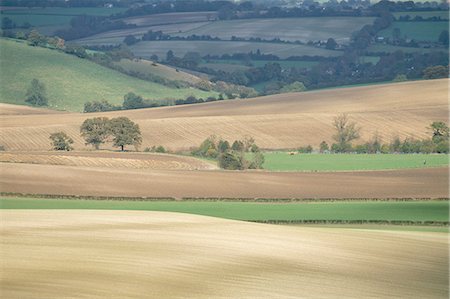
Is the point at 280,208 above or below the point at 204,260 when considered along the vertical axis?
above

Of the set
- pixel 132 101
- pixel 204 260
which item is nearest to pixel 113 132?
pixel 132 101

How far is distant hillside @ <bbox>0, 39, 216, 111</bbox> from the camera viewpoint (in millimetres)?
146375

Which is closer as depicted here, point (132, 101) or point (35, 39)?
point (132, 101)

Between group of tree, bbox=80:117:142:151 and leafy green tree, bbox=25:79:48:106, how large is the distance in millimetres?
50347

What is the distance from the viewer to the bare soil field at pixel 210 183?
2445 inches

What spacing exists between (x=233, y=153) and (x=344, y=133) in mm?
21253

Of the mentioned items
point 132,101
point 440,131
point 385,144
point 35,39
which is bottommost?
point 385,144

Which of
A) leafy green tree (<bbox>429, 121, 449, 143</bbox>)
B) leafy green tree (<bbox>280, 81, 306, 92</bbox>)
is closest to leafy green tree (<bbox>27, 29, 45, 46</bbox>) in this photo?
leafy green tree (<bbox>280, 81, 306, 92</bbox>)

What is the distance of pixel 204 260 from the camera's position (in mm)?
34406

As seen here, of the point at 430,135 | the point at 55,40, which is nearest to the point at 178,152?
the point at 430,135

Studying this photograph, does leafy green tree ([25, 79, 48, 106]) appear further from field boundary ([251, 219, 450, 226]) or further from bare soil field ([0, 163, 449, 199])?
field boundary ([251, 219, 450, 226])

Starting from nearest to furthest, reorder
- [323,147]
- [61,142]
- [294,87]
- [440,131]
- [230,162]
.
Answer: [230,162] < [61,142] < [323,147] < [440,131] < [294,87]

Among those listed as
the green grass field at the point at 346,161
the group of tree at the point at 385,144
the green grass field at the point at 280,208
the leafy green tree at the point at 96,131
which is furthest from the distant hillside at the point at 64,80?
the green grass field at the point at 280,208

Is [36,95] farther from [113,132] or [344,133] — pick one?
[113,132]
